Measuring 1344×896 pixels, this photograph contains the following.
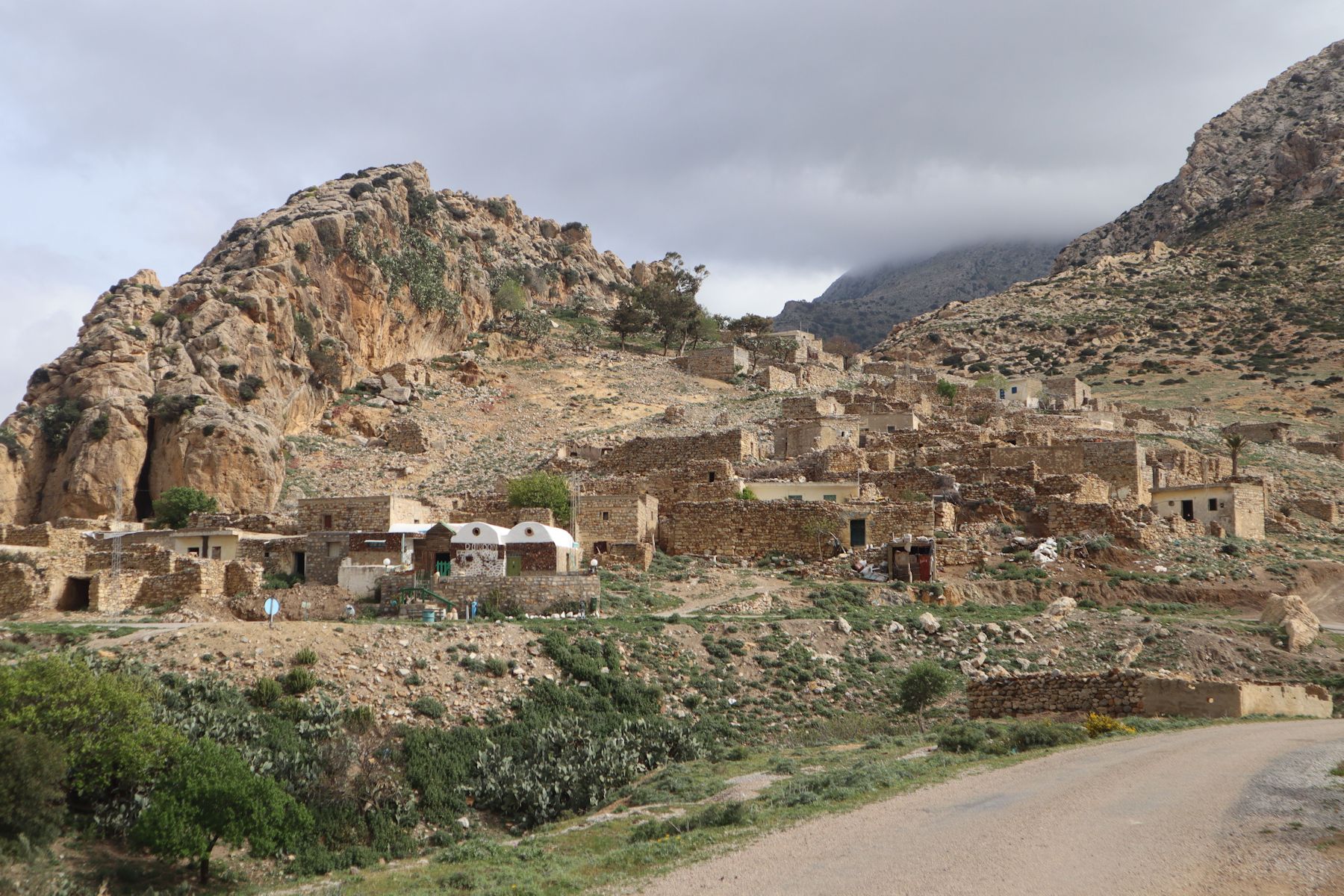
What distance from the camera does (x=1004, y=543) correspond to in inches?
1250

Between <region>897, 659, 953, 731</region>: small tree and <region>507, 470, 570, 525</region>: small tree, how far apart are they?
14.4 metres

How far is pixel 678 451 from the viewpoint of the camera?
41.9 meters

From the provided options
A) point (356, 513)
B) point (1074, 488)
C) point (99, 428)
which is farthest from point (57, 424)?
point (1074, 488)

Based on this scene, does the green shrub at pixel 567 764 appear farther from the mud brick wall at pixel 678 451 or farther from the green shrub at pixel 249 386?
the green shrub at pixel 249 386

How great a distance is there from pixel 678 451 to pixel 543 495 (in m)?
8.82

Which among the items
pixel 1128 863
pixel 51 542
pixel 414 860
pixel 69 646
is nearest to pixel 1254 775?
pixel 1128 863

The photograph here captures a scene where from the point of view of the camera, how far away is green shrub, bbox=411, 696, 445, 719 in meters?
18.6

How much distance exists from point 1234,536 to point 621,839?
85.4 ft

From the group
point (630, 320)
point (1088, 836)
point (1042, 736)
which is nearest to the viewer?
point (1088, 836)

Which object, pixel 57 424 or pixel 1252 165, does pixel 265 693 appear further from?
pixel 1252 165

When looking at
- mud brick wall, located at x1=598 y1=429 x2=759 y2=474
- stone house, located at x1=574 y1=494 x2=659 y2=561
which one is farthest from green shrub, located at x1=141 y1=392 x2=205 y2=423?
stone house, located at x1=574 y1=494 x2=659 y2=561

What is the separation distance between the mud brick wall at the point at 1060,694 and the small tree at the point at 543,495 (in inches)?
632

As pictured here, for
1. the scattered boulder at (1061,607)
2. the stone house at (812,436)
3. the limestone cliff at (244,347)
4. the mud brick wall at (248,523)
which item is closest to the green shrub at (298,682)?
the mud brick wall at (248,523)

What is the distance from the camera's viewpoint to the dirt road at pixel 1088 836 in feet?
30.1
